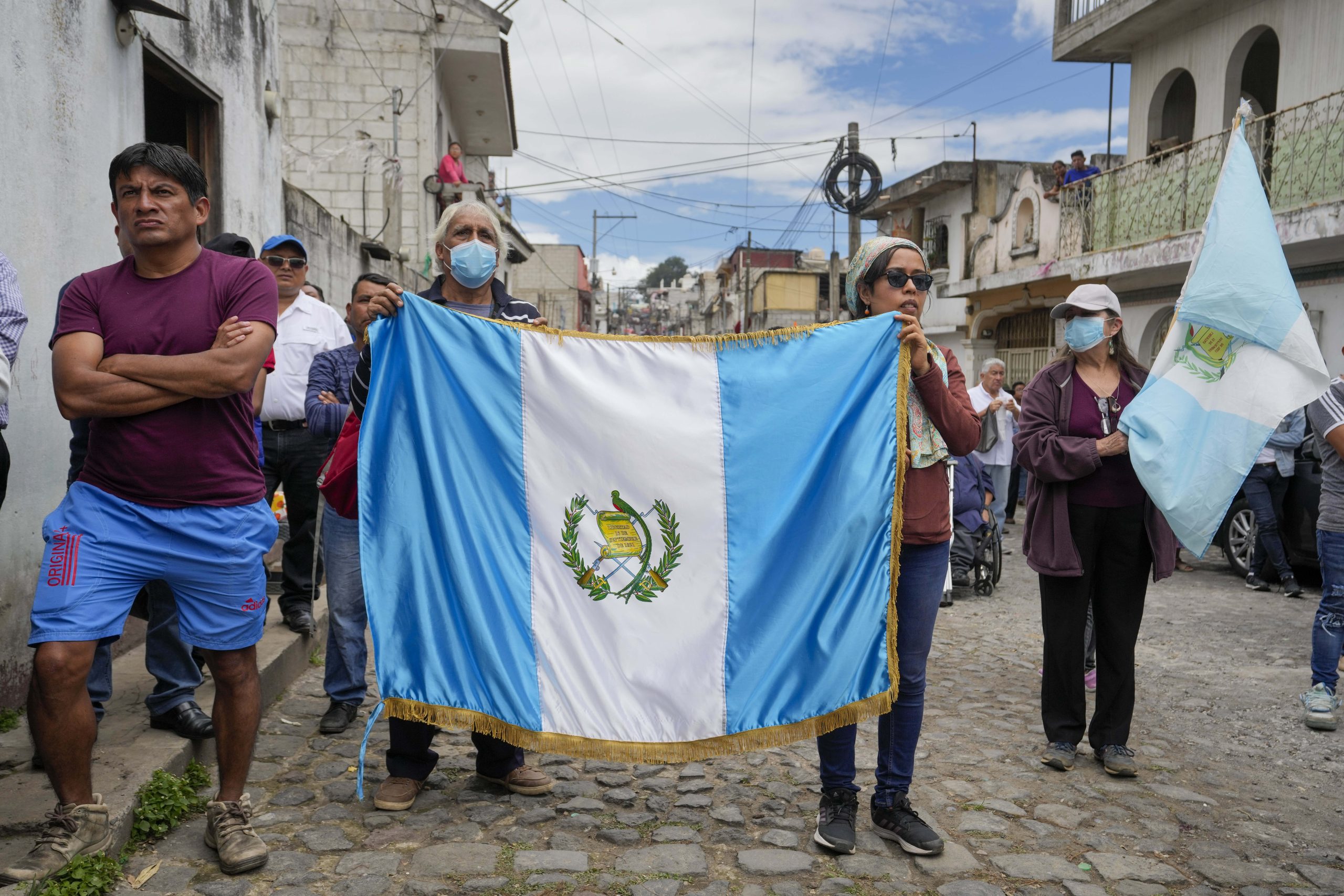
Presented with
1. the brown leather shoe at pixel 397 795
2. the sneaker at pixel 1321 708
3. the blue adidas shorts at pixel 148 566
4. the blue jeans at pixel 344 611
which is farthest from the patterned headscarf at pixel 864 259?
the sneaker at pixel 1321 708

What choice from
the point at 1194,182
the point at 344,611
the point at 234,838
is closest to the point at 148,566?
the point at 234,838

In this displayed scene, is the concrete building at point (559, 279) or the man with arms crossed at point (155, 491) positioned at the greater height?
the concrete building at point (559, 279)

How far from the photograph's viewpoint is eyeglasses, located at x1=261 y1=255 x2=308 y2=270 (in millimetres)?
5406

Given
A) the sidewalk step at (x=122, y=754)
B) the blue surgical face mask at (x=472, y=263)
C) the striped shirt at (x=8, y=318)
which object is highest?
the blue surgical face mask at (x=472, y=263)

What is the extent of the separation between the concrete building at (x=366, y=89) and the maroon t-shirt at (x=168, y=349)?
14470 millimetres

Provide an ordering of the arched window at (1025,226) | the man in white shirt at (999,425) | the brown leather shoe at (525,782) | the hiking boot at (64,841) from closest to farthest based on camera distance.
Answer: the hiking boot at (64,841) < the brown leather shoe at (525,782) < the man in white shirt at (999,425) < the arched window at (1025,226)

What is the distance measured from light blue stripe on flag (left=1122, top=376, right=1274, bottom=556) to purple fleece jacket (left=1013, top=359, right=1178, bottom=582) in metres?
0.17

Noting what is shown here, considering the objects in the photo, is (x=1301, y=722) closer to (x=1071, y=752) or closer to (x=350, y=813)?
(x=1071, y=752)

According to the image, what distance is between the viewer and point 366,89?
58.0 feet

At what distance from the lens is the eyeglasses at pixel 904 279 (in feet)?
12.0

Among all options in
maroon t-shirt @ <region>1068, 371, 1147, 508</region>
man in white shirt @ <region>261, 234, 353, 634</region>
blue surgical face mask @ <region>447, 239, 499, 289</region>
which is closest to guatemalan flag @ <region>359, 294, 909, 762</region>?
blue surgical face mask @ <region>447, 239, 499, 289</region>

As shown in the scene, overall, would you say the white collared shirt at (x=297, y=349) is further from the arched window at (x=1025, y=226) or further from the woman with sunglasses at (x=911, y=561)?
the arched window at (x=1025, y=226)

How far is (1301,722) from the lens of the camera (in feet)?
17.7

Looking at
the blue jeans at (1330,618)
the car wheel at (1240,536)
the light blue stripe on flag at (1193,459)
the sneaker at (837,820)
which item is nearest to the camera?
the sneaker at (837,820)
